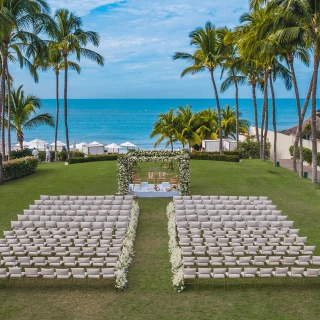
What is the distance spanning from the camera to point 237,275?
535 inches

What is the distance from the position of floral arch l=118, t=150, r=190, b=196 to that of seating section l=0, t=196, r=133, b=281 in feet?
9.74

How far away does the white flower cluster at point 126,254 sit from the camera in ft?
45.1

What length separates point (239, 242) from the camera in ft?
54.3

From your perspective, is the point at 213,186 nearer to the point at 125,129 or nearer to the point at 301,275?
the point at 301,275

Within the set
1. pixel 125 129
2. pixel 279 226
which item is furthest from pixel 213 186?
pixel 125 129

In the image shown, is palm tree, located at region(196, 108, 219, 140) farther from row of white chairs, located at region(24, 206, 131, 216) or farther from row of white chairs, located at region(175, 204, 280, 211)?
row of white chairs, located at region(24, 206, 131, 216)

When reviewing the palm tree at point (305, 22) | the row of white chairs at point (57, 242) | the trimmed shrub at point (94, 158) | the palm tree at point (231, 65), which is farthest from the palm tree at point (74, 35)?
the row of white chairs at point (57, 242)

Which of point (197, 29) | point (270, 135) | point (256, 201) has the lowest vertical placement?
point (256, 201)

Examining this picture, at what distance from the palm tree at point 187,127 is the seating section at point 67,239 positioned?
24.3 metres

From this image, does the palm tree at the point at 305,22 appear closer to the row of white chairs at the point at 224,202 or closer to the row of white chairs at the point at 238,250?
the row of white chairs at the point at 224,202

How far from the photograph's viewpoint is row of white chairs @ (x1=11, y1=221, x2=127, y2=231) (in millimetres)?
18625

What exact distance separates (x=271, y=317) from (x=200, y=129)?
37.3 m

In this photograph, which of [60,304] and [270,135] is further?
[270,135]

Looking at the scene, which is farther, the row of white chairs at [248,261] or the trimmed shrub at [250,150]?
the trimmed shrub at [250,150]
